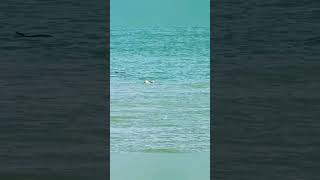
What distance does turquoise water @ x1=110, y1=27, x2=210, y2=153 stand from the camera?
3.00 metres
